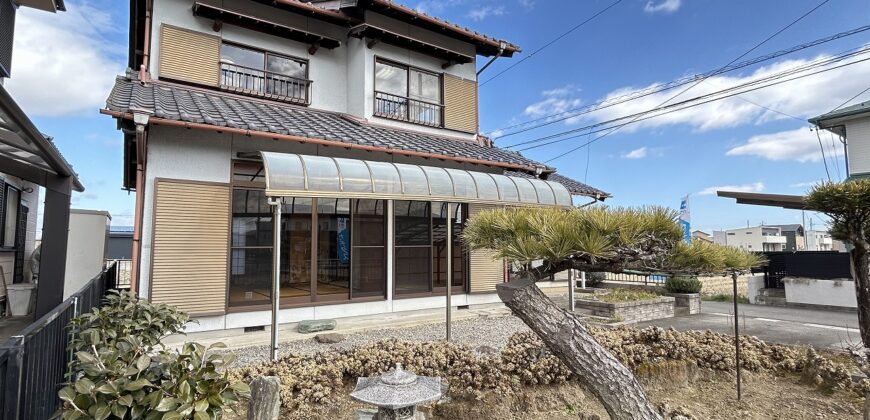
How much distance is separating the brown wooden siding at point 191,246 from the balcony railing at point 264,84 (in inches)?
112

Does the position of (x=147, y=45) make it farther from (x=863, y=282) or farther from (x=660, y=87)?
(x=660, y=87)

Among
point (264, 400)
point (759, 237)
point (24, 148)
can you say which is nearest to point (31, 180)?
point (24, 148)

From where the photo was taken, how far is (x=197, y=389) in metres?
2.06

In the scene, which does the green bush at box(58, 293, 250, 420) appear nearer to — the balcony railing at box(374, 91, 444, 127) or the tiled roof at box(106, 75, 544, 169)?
the tiled roof at box(106, 75, 544, 169)

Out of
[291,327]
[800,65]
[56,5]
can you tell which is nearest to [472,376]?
[291,327]

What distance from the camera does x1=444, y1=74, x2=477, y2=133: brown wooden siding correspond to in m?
10.7

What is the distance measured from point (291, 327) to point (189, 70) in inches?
206

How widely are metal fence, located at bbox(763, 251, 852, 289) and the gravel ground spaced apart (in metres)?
7.17

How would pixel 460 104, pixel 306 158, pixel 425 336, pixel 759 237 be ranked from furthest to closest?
pixel 759 237, pixel 460 104, pixel 425 336, pixel 306 158

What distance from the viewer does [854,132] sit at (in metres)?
13.3

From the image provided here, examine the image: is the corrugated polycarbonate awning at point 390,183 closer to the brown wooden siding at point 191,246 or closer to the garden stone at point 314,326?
the brown wooden siding at point 191,246

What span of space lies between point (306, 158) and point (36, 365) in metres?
4.27

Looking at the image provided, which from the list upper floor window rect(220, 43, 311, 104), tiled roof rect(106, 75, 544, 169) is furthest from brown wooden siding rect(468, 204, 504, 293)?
upper floor window rect(220, 43, 311, 104)

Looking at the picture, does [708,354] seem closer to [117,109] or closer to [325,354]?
[325,354]
